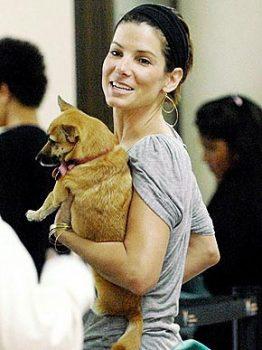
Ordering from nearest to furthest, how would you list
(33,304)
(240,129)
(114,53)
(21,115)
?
(33,304), (114,53), (21,115), (240,129)

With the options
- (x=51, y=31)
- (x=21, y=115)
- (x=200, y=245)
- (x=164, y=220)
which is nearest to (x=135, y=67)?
(x=164, y=220)

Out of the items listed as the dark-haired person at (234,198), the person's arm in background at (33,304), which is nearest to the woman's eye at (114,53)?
the person's arm in background at (33,304)

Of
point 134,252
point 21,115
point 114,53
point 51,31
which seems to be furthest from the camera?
point 51,31

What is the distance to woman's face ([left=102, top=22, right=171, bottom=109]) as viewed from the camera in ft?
5.21

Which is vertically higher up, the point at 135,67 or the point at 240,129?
the point at 135,67

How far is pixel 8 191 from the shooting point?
6.93 ft

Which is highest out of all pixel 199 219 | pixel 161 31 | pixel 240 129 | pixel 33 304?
pixel 161 31

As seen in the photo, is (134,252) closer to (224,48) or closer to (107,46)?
(107,46)

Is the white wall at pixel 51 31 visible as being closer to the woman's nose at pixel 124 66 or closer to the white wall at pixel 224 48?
the white wall at pixel 224 48

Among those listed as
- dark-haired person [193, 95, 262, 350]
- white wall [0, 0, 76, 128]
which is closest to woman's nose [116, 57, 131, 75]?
white wall [0, 0, 76, 128]

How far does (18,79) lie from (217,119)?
0.96m

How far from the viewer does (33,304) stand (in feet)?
3.24

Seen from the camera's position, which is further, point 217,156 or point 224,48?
point 224,48

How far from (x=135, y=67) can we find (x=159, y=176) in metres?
0.20
